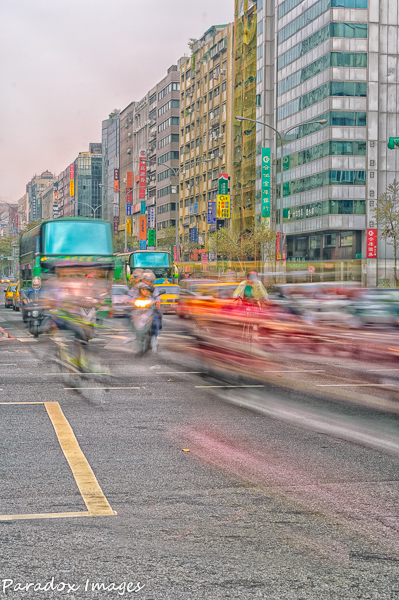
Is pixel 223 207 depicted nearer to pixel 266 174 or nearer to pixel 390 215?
pixel 266 174

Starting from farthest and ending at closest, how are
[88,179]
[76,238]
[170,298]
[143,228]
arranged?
[88,179] < [143,228] < [170,298] < [76,238]

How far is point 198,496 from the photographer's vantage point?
569 centimetres

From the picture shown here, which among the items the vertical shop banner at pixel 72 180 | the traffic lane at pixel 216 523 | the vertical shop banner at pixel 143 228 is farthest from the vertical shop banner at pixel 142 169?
the traffic lane at pixel 216 523

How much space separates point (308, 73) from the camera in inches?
2675

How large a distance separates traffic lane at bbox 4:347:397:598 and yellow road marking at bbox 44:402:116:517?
82 millimetres

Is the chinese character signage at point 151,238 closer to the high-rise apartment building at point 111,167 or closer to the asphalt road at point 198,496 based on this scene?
the high-rise apartment building at point 111,167

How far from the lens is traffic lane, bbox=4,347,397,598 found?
413cm

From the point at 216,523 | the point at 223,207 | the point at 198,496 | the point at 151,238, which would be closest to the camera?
the point at 216,523

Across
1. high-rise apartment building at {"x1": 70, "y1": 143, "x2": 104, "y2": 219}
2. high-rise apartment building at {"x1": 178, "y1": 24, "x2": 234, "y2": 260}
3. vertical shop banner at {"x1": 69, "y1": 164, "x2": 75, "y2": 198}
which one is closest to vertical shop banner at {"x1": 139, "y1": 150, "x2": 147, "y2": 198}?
high-rise apartment building at {"x1": 178, "y1": 24, "x2": 234, "y2": 260}

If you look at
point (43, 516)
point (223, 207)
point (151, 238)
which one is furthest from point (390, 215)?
point (151, 238)

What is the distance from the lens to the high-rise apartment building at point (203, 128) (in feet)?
291

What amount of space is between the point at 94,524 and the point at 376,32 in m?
66.5

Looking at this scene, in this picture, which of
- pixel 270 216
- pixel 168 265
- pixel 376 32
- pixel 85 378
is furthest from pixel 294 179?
pixel 85 378

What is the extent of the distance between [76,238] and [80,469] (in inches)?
788
